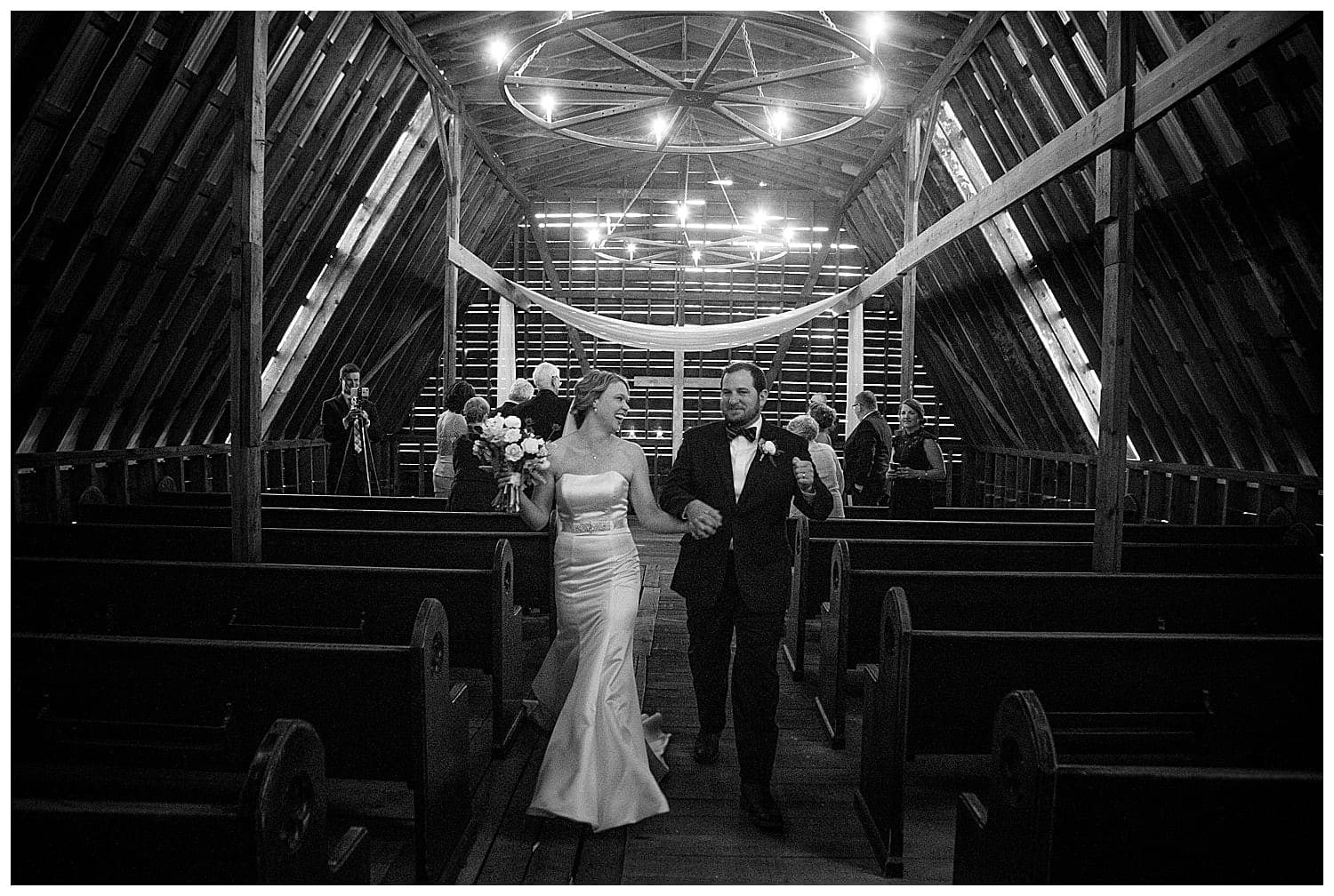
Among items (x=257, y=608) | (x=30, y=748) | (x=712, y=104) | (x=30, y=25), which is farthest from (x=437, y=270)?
(x=30, y=748)

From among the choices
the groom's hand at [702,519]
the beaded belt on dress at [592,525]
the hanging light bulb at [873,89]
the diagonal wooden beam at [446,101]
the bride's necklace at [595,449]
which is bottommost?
the beaded belt on dress at [592,525]

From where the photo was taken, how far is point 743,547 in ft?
10.3

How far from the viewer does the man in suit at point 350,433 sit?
7.00m

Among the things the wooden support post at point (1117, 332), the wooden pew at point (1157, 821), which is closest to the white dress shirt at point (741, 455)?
the wooden pew at point (1157, 821)

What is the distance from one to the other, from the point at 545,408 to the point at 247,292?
6.38ft

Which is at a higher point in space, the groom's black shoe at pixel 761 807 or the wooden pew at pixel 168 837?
the wooden pew at pixel 168 837

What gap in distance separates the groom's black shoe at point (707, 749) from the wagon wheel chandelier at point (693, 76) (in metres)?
3.06

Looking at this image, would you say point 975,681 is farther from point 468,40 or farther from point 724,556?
point 468,40

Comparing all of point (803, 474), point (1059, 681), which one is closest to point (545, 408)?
point (803, 474)

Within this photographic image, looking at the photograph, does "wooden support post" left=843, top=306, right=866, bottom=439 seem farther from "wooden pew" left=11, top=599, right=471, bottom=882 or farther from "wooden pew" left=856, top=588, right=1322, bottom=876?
"wooden pew" left=11, top=599, right=471, bottom=882

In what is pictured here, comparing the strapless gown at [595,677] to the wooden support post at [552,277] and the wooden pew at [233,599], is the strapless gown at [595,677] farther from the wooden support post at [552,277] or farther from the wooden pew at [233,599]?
the wooden support post at [552,277]

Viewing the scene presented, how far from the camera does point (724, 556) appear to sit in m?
3.17

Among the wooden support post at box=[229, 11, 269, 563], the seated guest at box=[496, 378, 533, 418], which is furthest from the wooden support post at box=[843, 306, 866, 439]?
the wooden support post at box=[229, 11, 269, 563]

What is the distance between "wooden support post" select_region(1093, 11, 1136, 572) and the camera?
3.83 metres
